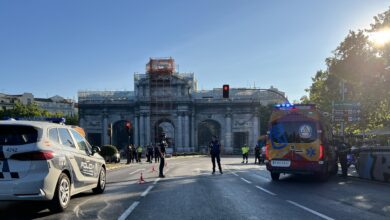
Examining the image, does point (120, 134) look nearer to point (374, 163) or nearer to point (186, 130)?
point (186, 130)

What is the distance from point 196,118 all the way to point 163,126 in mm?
9013

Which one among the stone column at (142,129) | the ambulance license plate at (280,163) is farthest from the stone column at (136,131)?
the ambulance license plate at (280,163)

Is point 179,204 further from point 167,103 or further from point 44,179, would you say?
point 167,103

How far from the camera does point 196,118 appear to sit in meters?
94.2

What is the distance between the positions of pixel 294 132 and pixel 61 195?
1029 cm

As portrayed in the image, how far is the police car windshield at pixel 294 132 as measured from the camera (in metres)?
17.0

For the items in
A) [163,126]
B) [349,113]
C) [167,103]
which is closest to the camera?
[349,113]

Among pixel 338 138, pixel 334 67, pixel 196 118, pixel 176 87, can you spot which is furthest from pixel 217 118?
pixel 338 138

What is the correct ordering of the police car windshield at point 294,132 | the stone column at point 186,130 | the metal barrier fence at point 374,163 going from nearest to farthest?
1. the police car windshield at point 294,132
2. the metal barrier fence at point 374,163
3. the stone column at point 186,130

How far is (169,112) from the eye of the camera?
9244 cm

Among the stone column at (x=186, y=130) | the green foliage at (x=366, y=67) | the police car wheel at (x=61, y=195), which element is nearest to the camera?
the police car wheel at (x=61, y=195)

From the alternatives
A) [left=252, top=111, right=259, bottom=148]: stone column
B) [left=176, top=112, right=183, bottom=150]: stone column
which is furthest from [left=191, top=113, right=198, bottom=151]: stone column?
[left=252, top=111, right=259, bottom=148]: stone column

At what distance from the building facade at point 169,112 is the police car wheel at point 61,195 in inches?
3147

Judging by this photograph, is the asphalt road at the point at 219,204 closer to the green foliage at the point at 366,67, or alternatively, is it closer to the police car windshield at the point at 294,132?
the police car windshield at the point at 294,132
